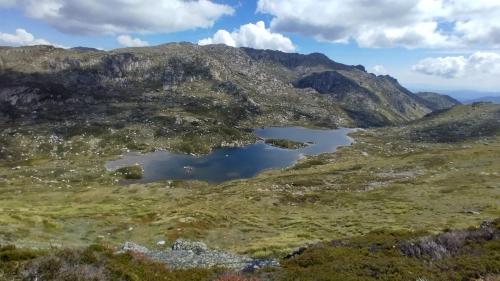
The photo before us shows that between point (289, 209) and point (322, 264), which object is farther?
point (289, 209)

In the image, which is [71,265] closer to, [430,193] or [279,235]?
[279,235]

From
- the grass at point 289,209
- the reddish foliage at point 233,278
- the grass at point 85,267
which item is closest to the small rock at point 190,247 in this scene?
the grass at point 289,209

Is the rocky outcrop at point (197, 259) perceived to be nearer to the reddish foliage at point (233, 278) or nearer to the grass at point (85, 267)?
the reddish foliage at point (233, 278)

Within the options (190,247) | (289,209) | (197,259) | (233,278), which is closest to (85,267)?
(233,278)

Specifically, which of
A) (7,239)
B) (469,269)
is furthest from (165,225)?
(469,269)

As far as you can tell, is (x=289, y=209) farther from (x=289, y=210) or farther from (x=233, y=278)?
(x=233, y=278)

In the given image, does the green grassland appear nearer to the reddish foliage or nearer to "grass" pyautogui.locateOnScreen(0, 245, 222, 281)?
"grass" pyautogui.locateOnScreen(0, 245, 222, 281)

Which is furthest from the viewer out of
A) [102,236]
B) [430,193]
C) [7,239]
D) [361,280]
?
[430,193]
